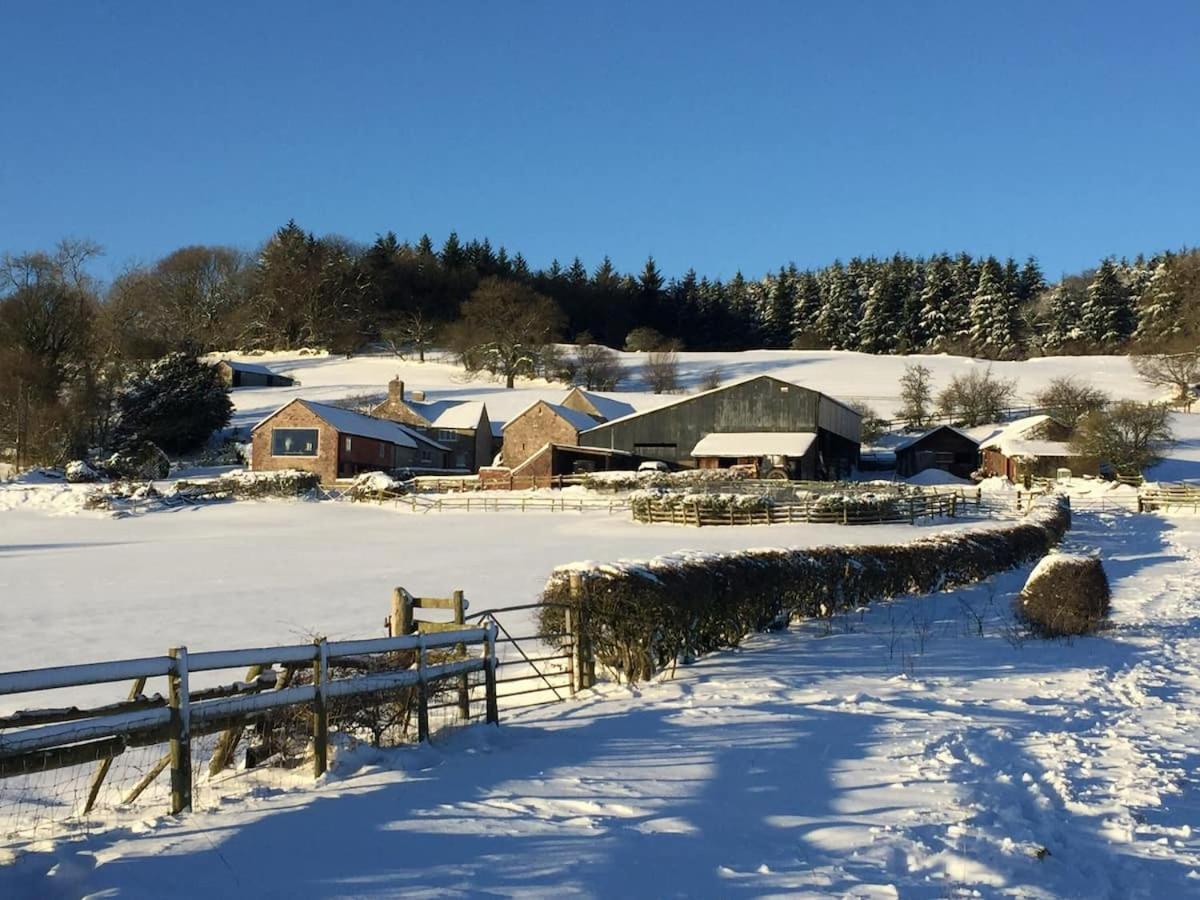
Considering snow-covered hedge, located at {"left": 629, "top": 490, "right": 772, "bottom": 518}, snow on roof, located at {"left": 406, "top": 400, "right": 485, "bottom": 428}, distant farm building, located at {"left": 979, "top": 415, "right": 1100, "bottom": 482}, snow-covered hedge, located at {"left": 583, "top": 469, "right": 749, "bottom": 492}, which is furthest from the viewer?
snow on roof, located at {"left": 406, "top": 400, "right": 485, "bottom": 428}

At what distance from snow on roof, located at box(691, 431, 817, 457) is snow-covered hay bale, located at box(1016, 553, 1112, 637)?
38698 millimetres

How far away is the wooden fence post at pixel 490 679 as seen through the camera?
8875 millimetres

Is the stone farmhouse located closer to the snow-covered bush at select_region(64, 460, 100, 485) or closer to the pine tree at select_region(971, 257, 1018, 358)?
the snow-covered bush at select_region(64, 460, 100, 485)

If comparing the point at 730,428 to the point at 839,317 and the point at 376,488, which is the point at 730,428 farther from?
the point at 839,317

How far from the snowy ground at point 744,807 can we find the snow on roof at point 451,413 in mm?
63173

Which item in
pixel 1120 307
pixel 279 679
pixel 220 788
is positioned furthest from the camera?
pixel 1120 307

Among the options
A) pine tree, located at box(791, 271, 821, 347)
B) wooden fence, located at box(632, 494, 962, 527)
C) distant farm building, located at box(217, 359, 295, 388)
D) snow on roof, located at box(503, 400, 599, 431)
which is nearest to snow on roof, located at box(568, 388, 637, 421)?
snow on roof, located at box(503, 400, 599, 431)

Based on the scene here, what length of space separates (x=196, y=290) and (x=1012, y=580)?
10497 cm

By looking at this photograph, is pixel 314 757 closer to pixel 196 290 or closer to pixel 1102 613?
pixel 1102 613

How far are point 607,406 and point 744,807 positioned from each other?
69.1 metres

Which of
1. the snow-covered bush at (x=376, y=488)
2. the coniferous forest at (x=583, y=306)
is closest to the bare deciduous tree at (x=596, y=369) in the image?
the coniferous forest at (x=583, y=306)

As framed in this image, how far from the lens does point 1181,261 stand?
9788 cm

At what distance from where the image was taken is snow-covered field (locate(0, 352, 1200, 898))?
5.34m

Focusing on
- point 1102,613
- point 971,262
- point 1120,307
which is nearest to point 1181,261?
point 1120,307
